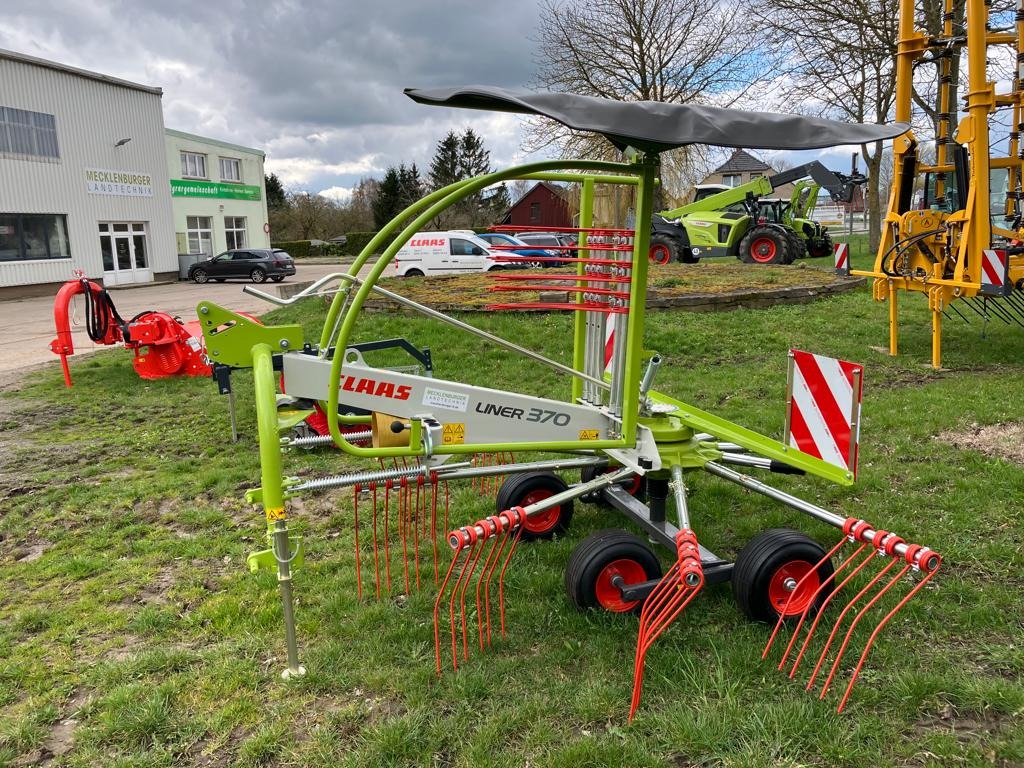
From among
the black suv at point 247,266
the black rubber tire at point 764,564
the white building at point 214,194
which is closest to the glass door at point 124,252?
the black suv at point 247,266

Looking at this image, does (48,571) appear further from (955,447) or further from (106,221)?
(106,221)

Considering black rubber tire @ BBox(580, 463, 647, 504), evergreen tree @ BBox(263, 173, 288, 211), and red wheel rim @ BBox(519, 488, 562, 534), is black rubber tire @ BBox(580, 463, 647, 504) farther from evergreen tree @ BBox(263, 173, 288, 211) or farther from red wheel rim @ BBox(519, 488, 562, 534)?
evergreen tree @ BBox(263, 173, 288, 211)

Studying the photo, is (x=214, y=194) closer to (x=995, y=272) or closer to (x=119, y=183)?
(x=119, y=183)

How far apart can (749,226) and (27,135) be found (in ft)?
73.7

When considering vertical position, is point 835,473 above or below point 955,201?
below

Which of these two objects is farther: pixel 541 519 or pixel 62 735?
pixel 541 519

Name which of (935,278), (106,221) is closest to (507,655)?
(935,278)

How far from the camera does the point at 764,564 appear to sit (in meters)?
3.04

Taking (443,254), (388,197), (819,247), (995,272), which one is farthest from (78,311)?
(388,197)

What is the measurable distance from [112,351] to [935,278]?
11.0 meters

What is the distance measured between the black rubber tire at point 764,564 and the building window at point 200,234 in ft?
111

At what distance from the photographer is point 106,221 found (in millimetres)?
25891

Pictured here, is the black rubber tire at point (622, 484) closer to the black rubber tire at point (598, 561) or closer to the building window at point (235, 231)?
the black rubber tire at point (598, 561)

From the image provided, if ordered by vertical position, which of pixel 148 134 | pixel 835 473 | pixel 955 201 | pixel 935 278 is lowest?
pixel 835 473
